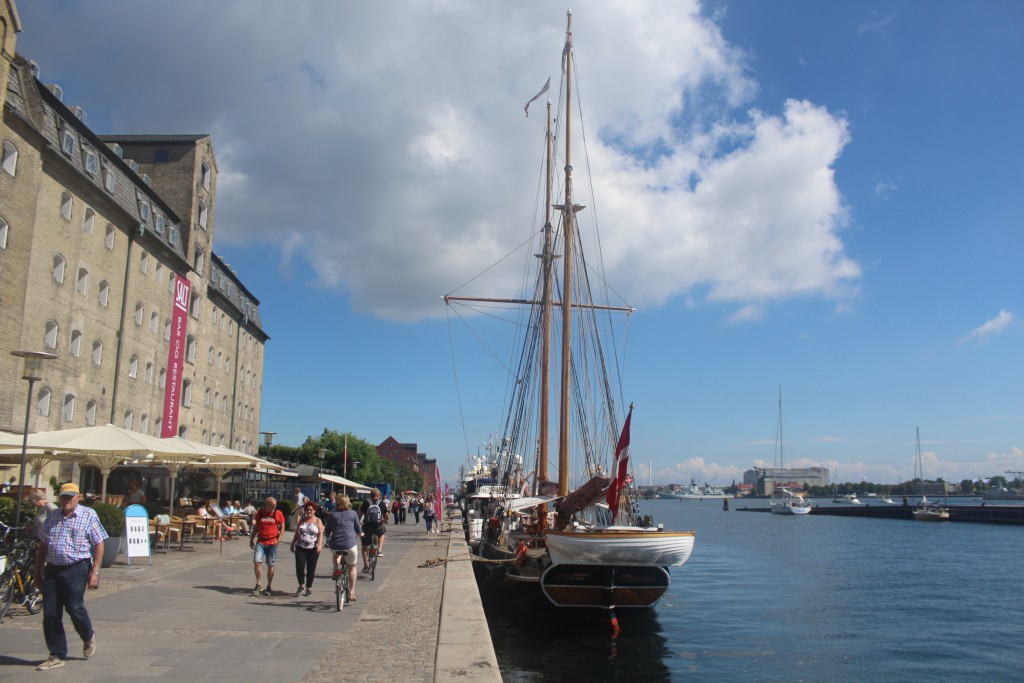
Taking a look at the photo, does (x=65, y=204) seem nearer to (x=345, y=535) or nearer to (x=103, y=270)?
(x=103, y=270)

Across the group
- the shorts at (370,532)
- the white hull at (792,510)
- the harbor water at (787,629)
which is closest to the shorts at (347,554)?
the shorts at (370,532)

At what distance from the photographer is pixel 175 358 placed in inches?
1597

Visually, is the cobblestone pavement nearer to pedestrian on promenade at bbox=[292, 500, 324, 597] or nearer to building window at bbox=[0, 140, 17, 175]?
pedestrian on promenade at bbox=[292, 500, 324, 597]

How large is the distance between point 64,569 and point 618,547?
14135 millimetres

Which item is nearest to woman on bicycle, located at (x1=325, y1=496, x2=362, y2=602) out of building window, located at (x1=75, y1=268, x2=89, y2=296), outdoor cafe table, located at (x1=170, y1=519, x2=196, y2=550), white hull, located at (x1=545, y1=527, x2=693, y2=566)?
white hull, located at (x1=545, y1=527, x2=693, y2=566)

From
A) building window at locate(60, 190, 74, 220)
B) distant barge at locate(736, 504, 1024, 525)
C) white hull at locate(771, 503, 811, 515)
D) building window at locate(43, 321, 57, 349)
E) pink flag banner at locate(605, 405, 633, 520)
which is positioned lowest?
white hull at locate(771, 503, 811, 515)

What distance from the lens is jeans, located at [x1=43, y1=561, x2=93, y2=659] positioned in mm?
7617

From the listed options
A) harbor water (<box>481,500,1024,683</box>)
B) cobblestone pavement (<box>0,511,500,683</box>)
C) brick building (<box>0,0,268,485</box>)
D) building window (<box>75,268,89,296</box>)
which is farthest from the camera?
building window (<box>75,268,89,296</box>)

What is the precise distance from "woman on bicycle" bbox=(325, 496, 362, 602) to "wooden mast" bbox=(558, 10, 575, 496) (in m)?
14.6

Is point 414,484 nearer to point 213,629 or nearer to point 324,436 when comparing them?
point 324,436

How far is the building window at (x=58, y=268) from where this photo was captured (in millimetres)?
28859

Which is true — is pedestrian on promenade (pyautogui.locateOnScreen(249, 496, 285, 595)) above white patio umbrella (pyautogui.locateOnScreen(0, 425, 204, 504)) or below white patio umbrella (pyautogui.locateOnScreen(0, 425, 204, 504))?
below

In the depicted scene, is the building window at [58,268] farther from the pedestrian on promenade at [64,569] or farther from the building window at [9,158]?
the pedestrian on promenade at [64,569]

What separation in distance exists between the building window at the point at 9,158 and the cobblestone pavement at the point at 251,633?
15.8 m
